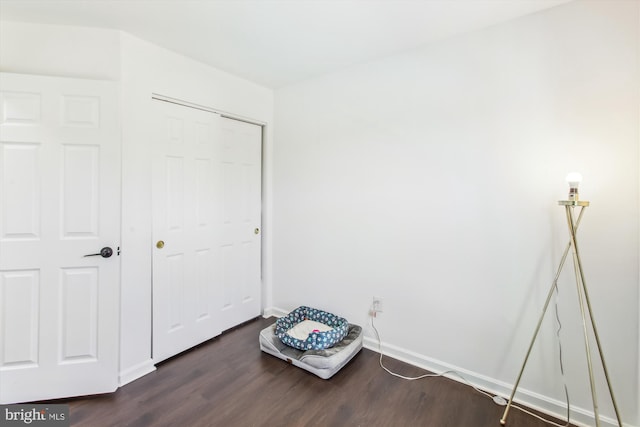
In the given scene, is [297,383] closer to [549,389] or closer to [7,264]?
[549,389]

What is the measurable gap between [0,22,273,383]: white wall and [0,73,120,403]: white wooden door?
0.11 meters

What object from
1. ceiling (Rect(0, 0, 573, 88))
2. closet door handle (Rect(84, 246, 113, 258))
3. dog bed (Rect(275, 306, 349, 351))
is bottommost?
dog bed (Rect(275, 306, 349, 351))

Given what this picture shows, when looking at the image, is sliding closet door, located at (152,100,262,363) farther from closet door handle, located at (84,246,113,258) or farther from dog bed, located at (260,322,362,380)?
dog bed, located at (260,322,362,380)

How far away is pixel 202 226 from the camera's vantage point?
254 cm

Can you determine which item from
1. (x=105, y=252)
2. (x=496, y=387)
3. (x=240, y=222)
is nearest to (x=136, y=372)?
(x=105, y=252)

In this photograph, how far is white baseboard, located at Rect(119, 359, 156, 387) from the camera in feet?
6.56

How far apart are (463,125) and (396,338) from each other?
5.63ft

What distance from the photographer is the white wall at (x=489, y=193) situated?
1599mm

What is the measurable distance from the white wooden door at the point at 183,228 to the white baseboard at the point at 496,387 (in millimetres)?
1549

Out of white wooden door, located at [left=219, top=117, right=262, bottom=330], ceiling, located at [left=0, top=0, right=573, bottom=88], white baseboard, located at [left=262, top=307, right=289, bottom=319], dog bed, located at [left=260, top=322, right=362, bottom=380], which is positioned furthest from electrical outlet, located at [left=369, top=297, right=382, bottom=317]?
ceiling, located at [left=0, top=0, right=573, bottom=88]

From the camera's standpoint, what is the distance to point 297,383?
204cm

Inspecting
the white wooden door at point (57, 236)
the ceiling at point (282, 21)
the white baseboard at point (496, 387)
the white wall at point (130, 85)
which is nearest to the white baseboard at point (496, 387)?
the white baseboard at point (496, 387)

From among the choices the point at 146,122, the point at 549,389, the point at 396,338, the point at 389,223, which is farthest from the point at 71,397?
the point at 549,389

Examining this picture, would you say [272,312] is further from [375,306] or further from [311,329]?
[375,306]
